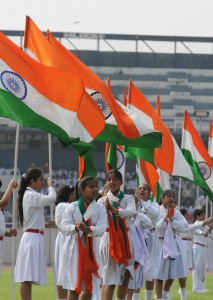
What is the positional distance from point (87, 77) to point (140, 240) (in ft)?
7.75

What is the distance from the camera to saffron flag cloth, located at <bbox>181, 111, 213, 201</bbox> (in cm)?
2348

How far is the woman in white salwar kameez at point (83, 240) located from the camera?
14.7m

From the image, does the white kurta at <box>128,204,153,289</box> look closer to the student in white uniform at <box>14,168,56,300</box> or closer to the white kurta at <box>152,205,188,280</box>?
the white kurta at <box>152,205,188,280</box>

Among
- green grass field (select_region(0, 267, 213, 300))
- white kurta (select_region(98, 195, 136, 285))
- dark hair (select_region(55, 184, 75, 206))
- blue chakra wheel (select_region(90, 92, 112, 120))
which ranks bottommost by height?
green grass field (select_region(0, 267, 213, 300))

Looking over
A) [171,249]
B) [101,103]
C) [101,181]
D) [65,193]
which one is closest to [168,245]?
[171,249]

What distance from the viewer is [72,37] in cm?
10094

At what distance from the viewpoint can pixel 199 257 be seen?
26578 millimetres

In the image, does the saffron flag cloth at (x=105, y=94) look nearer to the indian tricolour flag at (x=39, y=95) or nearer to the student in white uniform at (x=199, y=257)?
the indian tricolour flag at (x=39, y=95)

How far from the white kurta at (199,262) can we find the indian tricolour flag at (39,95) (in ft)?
30.0

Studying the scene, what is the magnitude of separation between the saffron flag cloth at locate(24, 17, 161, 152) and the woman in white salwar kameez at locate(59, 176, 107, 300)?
1.83m

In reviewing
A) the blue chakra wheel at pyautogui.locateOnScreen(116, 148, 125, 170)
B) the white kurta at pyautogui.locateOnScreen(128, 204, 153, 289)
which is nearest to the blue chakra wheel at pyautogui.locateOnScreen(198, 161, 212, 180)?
the blue chakra wheel at pyautogui.locateOnScreen(116, 148, 125, 170)

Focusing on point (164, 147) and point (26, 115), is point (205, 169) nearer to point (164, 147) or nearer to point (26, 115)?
point (164, 147)

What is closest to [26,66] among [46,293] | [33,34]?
[33,34]

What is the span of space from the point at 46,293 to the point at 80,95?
26.3ft
